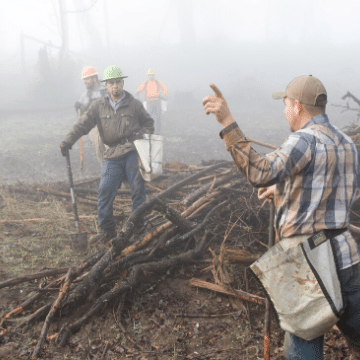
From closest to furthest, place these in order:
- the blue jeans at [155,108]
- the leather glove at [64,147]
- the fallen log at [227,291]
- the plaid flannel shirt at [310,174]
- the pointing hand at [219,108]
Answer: the plaid flannel shirt at [310,174], the pointing hand at [219,108], the fallen log at [227,291], the leather glove at [64,147], the blue jeans at [155,108]

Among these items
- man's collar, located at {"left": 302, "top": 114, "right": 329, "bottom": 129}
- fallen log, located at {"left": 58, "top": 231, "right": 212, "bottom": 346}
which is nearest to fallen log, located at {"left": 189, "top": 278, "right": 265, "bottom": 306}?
fallen log, located at {"left": 58, "top": 231, "right": 212, "bottom": 346}

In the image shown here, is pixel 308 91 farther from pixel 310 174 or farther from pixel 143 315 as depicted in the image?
pixel 143 315

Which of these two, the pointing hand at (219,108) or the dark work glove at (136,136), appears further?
the dark work glove at (136,136)

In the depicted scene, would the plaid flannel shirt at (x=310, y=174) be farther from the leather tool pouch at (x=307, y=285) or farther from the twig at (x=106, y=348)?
the twig at (x=106, y=348)

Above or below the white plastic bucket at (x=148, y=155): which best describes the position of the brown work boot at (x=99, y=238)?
below

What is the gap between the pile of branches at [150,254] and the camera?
11.6 ft

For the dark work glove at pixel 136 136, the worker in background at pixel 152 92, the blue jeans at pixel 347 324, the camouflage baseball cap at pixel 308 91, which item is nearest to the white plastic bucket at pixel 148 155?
the dark work glove at pixel 136 136

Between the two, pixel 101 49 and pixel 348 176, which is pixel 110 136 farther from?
pixel 101 49

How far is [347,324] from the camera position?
195cm

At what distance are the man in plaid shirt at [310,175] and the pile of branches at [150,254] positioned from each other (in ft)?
6.04

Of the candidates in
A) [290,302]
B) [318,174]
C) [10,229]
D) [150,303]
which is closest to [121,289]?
[150,303]

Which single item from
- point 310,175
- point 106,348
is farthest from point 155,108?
point 310,175

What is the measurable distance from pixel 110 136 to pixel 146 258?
2.16 meters

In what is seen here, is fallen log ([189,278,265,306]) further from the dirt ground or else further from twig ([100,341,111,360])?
twig ([100,341,111,360])
